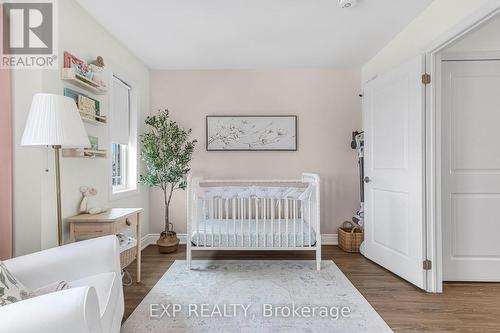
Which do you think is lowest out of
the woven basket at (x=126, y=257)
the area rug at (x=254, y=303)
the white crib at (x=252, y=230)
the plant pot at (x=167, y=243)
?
the area rug at (x=254, y=303)

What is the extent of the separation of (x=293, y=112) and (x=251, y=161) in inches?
32.9

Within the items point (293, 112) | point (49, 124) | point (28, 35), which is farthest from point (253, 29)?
point (49, 124)

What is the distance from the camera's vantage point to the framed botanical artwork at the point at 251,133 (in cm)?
333

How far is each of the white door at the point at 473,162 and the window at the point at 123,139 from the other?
3.10 m

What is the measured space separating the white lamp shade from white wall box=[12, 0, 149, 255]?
31cm

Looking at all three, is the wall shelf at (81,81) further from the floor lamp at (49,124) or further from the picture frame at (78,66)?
the floor lamp at (49,124)

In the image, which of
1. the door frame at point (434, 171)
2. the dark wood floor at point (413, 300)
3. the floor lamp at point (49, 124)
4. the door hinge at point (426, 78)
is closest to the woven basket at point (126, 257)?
the dark wood floor at point (413, 300)

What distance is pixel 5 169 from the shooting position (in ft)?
5.31

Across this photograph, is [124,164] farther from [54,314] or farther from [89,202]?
[54,314]

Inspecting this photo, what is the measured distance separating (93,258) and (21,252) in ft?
2.12

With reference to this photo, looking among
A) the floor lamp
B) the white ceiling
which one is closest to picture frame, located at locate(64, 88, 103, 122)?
the floor lamp

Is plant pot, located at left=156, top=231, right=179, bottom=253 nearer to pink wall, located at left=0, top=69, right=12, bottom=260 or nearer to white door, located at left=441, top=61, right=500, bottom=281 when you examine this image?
pink wall, located at left=0, top=69, right=12, bottom=260

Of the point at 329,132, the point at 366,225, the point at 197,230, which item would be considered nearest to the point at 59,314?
the point at 197,230

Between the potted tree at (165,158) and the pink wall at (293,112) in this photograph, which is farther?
the pink wall at (293,112)
